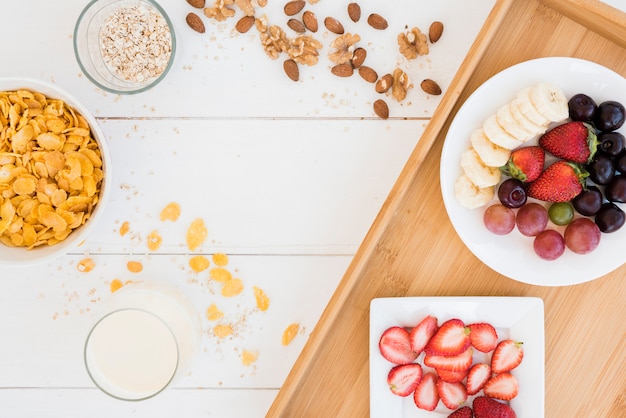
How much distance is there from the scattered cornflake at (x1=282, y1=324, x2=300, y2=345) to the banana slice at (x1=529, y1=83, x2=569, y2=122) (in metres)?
0.53

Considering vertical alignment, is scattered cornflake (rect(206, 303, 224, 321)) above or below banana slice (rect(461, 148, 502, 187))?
below

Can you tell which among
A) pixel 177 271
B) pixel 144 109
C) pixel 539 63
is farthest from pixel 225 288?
pixel 539 63

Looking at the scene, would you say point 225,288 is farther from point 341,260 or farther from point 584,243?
point 584,243

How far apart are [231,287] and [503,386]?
0.47 meters

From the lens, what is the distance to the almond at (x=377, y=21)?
3.50 feet

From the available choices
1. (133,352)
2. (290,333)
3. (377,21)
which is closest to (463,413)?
(290,333)

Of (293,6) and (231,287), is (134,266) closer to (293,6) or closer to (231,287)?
(231,287)

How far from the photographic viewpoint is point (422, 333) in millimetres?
981

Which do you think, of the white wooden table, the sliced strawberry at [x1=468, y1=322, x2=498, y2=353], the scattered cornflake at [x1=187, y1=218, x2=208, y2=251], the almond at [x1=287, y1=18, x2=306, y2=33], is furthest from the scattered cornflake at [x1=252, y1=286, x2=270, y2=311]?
the almond at [x1=287, y1=18, x2=306, y2=33]

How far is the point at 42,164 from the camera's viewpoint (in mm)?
985

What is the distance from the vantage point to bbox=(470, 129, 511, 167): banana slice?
934 mm

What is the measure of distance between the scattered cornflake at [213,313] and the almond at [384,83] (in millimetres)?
467

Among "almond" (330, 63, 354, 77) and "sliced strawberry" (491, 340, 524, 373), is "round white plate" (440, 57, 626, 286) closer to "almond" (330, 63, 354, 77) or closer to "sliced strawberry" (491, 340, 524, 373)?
"sliced strawberry" (491, 340, 524, 373)

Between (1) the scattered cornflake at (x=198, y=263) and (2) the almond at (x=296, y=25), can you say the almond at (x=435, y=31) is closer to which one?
(2) the almond at (x=296, y=25)
